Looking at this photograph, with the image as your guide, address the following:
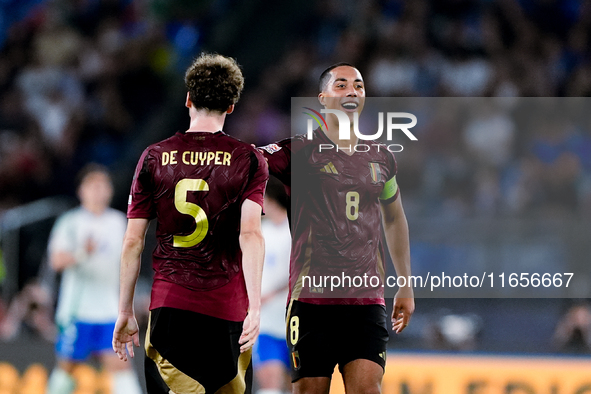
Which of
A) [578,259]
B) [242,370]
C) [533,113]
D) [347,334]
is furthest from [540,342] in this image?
[242,370]

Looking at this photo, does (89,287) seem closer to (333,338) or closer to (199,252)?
(333,338)

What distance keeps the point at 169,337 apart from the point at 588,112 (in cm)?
616

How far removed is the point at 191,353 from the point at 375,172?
1450 millimetres

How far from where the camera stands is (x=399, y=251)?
4645mm

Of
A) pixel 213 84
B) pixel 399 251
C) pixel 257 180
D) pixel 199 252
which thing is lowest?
pixel 199 252

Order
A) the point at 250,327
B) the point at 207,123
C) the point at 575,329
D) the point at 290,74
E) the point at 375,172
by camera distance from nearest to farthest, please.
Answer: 1. the point at 250,327
2. the point at 207,123
3. the point at 375,172
4. the point at 575,329
5. the point at 290,74

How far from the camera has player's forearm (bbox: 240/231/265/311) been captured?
3738 millimetres

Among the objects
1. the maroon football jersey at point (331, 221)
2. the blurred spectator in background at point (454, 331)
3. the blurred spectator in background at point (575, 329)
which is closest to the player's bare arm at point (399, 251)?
the maroon football jersey at point (331, 221)

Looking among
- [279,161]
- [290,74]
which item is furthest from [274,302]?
[290,74]

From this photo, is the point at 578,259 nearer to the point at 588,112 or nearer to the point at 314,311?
the point at 588,112

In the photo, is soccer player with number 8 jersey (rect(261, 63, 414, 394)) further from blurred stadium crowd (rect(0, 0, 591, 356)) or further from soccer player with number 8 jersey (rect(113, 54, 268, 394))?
blurred stadium crowd (rect(0, 0, 591, 356))

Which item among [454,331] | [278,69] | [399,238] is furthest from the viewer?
[278,69]

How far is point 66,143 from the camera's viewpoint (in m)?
10.8

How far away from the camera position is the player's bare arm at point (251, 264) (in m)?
3.71
